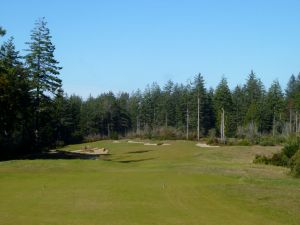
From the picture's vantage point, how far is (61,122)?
357 ft

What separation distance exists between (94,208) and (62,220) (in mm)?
2415

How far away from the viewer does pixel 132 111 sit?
516 ft

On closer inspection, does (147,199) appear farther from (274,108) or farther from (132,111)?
(132,111)

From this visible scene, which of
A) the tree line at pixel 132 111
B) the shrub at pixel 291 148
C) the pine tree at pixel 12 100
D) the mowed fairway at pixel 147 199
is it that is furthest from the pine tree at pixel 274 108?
the mowed fairway at pixel 147 199

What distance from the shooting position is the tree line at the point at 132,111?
193 ft

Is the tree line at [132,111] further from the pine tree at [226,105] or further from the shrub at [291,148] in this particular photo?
the shrub at [291,148]

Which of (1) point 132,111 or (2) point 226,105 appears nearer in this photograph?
(2) point 226,105

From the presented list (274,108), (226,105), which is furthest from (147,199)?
(274,108)

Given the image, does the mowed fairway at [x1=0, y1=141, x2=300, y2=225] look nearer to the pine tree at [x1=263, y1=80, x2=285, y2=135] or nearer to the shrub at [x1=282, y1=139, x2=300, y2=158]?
the shrub at [x1=282, y1=139, x2=300, y2=158]

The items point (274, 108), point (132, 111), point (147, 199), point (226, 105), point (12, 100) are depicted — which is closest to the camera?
point (147, 199)

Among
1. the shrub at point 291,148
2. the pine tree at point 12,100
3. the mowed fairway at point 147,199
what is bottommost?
the mowed fairway at point 147,199

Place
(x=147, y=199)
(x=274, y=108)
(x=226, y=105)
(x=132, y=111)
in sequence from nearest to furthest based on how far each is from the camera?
1. (x=147, y=199)
2. (x=226, y=105)
3. (x=274, y=108)
4. (x=132, y=111)

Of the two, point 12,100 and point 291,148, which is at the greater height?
point 12,100

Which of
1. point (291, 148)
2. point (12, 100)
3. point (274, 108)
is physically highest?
point (274, 108)
